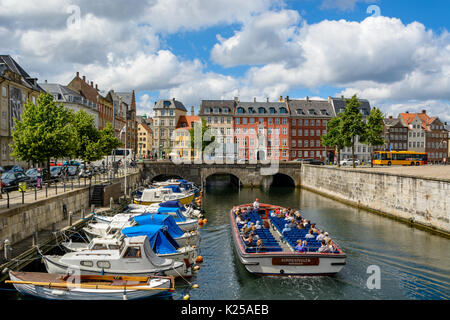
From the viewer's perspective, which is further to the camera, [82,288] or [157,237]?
[157,237]

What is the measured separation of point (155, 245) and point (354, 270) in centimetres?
1132

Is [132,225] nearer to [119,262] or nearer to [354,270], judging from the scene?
[119,262]

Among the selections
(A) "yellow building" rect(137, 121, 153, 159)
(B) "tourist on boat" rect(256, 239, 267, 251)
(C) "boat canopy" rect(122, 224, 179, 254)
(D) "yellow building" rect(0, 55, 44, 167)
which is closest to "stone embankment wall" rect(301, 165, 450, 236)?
(B) "tourist on boat" rect(256, 239, 267, 251)

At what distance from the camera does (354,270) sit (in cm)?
2145

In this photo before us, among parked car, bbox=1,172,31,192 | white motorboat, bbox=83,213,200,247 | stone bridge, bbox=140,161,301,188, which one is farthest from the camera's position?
stone bridge, bbox=140,161,301,188

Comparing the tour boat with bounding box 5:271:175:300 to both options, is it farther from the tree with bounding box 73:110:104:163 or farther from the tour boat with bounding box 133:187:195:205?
the tree with bounding box 73:110:104:163

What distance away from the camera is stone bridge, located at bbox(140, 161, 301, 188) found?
69.2 m

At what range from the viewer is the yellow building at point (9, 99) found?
5131 centimetres

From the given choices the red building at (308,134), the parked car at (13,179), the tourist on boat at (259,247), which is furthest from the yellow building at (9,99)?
the red building at (308,134)

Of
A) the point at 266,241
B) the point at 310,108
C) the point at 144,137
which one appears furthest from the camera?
the point at 144,137

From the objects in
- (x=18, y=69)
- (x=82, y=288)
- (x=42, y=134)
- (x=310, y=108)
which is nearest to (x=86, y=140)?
(x=42, y=134)

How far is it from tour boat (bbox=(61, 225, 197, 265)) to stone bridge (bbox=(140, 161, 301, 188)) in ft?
153

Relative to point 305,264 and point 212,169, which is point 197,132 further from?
point 305,264
